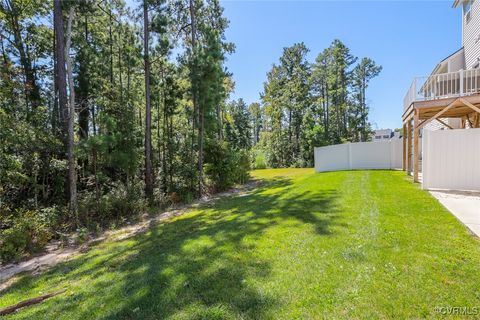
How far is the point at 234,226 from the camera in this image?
5051 mm

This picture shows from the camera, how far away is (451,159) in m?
6.90

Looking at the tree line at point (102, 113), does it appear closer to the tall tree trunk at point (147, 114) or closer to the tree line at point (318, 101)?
the tall tree trunk at point (147, 114)

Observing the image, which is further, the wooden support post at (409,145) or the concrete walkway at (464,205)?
the wooden support post at (409,145)

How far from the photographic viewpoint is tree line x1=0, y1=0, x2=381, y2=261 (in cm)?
675

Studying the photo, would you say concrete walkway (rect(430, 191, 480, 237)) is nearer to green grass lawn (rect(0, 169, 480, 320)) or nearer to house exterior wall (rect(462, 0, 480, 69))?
green grass lawn (rect(0, 169, 480, 320))

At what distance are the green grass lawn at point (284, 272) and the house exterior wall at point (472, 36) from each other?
892 cm

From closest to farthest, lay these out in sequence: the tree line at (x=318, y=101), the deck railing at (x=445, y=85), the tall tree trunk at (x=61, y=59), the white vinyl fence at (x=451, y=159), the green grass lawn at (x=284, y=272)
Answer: the green grass lawn at (x=284, y=272) < the white vinyl fence at (x=451, y=159) < the tall tree trunk at (x=61, y=59) < the deck railing at (x=445, y=85) < the tree line at (x=318, y=101)

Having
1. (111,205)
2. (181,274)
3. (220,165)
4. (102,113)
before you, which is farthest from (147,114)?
(181,274)

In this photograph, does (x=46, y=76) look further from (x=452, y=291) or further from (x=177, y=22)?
(x=452, y=291)

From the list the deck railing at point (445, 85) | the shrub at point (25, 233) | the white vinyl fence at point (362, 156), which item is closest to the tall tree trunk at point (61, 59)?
the shrub at point (25, 233)

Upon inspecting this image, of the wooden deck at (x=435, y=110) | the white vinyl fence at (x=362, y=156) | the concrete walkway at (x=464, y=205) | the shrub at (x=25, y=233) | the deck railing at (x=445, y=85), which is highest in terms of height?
the deck railing at (x=445, y=85)

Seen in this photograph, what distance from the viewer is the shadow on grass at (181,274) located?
2451mm

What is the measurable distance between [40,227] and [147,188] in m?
3.98

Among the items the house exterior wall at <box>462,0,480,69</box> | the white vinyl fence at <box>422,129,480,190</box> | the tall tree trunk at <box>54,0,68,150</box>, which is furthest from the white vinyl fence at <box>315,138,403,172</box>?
the tall tree trunk at <box>54,0,68,150</box>
